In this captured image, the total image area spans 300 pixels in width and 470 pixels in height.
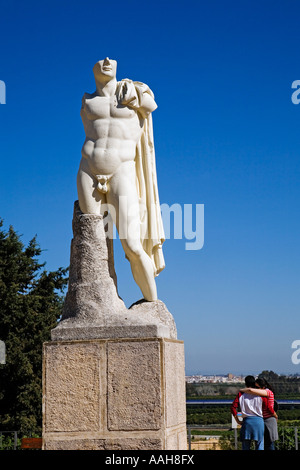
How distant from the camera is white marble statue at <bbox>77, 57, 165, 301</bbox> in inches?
286

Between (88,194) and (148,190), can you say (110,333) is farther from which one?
(148,190)

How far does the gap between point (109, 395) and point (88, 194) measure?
222cm

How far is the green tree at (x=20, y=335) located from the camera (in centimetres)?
2255

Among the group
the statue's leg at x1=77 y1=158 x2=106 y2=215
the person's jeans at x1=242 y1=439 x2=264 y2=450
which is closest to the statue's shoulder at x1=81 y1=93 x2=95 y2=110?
the statue's leg at x1=77 y1=158 x2=106 y2=215

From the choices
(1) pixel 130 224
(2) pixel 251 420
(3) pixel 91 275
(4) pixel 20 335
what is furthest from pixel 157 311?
(4) pixel 20 335

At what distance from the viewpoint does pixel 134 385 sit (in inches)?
258

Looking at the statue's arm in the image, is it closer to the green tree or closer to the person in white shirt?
the person in white shirt

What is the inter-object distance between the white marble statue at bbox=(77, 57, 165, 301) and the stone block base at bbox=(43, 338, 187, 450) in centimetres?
96

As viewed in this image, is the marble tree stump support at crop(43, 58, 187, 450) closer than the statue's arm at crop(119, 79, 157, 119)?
Yes
